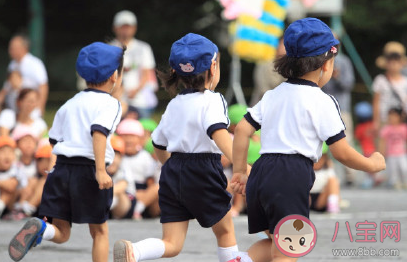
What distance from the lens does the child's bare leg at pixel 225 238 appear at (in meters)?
5.95

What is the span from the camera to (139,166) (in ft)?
33.9

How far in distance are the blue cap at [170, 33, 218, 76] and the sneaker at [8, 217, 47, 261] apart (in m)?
1.33

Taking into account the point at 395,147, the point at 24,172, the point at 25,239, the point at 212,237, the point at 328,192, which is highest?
the point at 25,239

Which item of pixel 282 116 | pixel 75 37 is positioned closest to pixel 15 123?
pixel 282 116

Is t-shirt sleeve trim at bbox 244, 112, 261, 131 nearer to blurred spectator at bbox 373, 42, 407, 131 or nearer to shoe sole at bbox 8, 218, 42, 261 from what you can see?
shoe sole at bbox 8, 218, 42, 261

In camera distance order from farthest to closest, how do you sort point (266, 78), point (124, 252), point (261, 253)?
1. point (266, 78)
2. point (124, 252)
3. point (261, 253)

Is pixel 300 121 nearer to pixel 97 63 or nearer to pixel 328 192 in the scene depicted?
pixel 97 63

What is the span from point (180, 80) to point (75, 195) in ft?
3.37

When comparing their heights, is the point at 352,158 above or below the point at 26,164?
above

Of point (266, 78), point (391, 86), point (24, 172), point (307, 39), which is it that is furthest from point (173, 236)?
point (391, 86)

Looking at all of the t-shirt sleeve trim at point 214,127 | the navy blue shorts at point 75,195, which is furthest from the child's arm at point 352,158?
the navy blue shorts at point 75,195

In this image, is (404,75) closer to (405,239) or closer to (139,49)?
(139,49)

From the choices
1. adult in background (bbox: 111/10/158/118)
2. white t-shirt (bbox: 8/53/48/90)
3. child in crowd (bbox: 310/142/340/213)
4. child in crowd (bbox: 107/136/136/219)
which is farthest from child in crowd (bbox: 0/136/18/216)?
child in crowd (bbox: 310/142/340/213)

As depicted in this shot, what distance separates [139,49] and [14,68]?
5.40 feet
